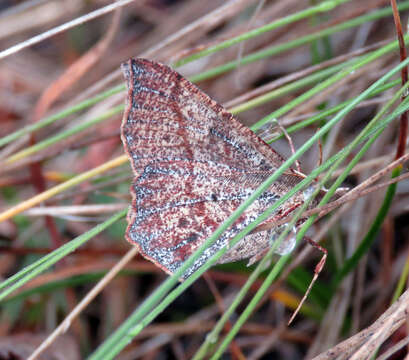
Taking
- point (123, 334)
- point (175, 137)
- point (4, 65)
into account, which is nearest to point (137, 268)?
point (175, 137)

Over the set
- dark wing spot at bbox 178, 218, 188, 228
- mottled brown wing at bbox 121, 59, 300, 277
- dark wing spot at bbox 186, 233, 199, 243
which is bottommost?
dark wing spot at bbox 186, 233, 199, 243

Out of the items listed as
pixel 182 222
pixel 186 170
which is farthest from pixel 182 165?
pixel 182 222

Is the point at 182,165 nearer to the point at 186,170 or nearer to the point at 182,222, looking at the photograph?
the point at 186,170

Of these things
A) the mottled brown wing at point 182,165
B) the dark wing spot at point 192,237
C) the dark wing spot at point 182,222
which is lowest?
the dark wing spot at point 192,237

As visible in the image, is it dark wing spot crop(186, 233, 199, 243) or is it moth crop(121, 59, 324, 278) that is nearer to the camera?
moth crop(121, 59, 324, 278)

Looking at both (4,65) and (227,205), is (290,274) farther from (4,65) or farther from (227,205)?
(4,65)

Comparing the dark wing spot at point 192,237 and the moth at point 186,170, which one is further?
the dark wing spot at point 192,237

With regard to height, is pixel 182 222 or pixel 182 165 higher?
pixel 182 165
